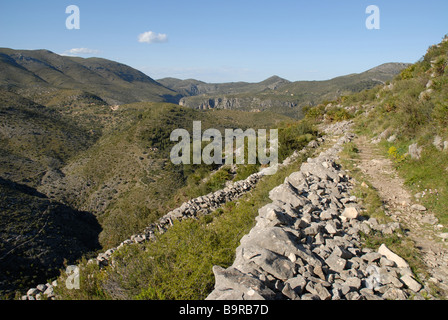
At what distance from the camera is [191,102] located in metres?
165

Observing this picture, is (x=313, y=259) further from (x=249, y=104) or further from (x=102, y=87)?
(x=249, y=104)

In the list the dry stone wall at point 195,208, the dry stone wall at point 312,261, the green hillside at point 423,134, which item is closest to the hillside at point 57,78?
the dry stone wall at point 195,208

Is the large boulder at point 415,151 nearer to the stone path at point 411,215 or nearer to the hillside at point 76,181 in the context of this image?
the stone path at point 411,215

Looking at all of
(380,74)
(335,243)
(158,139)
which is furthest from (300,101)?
(335,243)

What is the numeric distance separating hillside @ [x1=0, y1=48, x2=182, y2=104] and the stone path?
7967 centimetres

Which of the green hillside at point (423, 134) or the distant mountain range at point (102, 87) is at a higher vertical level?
the distant mountain range at point (102, 87)

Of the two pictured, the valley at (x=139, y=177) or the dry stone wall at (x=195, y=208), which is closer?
the valley at (x=139, y=177)

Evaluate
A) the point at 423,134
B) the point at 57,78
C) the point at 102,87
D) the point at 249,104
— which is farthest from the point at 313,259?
the point at 57,78

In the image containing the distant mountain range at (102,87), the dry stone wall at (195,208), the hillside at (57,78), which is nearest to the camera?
the dry stone wall at (195,208)

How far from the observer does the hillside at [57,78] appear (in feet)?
250

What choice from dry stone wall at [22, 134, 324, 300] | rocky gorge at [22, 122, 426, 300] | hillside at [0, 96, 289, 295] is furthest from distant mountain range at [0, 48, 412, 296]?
rocky gorge at [22, 122, 426, 300]

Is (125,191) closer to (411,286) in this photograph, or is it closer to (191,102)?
(411,286)

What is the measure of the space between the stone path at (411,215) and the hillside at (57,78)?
3137 inches

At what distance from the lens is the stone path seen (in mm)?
3698
